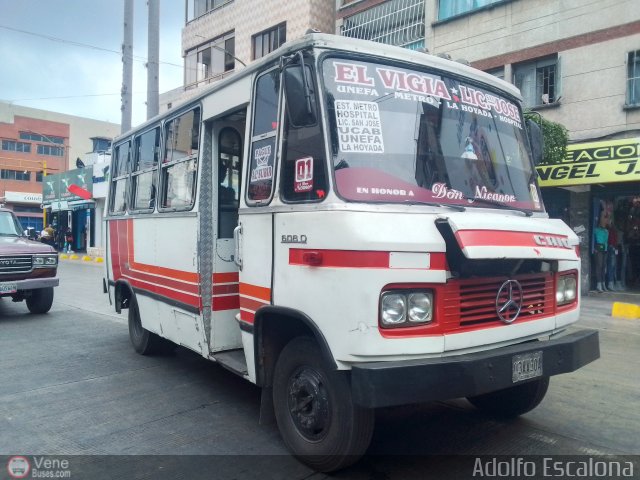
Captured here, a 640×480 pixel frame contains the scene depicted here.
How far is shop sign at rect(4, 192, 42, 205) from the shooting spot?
167 feet

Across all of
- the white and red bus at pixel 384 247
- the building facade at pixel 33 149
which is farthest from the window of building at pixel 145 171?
the building facade at pixel 33 149

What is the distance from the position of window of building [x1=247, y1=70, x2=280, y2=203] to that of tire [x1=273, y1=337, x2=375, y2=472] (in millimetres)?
1167

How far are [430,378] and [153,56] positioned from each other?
526 inches

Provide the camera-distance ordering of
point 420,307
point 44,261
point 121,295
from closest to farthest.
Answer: point 420,307
point 121,295
point 44,261

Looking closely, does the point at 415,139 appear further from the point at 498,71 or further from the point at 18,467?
the point at 498,71

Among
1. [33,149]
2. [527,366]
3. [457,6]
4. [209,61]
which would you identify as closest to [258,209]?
[527,366]

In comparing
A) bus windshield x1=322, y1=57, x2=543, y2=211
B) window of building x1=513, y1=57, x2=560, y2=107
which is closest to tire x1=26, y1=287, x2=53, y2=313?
bus windshield x1=322, y1=57, x2=543, y2=211

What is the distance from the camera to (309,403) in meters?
3.59

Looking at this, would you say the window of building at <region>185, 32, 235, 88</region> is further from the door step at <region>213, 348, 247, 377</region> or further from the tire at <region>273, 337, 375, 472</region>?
the tire at <region>273, 337, 375, 472</region>

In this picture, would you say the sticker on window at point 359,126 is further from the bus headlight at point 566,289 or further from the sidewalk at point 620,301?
the sidewalk at point 620,301

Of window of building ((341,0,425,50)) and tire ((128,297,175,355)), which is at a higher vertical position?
window of building ((341,0,425,50))

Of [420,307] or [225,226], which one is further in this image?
[225,226]

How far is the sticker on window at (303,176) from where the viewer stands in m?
3.54

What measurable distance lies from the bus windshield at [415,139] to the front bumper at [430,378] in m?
1.04
